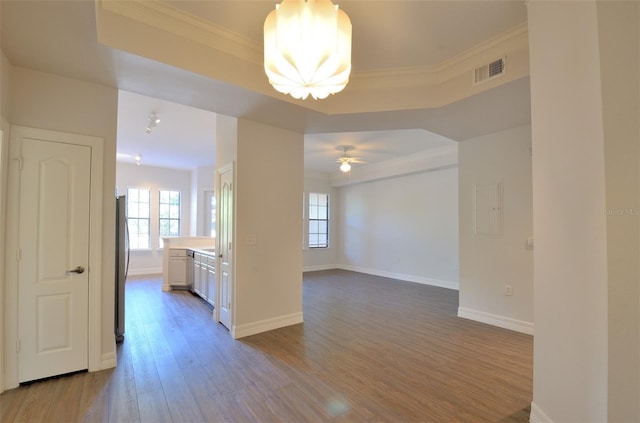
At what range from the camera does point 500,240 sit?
420cm

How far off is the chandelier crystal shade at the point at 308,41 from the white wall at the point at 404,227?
5485 mm

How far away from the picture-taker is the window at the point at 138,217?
8117mm

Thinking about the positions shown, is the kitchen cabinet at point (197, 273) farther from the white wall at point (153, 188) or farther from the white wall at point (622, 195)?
the white wall at point (622, 195)

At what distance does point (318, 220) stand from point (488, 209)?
5.59 meters

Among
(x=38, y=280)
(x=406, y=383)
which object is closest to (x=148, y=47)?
(x=38, y=280)

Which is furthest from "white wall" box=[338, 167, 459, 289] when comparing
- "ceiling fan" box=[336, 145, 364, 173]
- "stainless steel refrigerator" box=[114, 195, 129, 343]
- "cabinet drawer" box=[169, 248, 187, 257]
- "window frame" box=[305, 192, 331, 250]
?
"stainless steel refrigerator" box=[114, 195, 129, 343]

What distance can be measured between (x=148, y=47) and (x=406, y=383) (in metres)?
3.63

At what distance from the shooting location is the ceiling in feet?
7.07

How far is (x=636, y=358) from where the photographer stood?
1.40 m

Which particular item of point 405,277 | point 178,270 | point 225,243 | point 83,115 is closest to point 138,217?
point 178,270

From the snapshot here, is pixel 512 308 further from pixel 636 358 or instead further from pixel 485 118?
pixel 636 358

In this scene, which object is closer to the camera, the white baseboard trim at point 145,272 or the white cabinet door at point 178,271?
the white cabinet door at point 178,271

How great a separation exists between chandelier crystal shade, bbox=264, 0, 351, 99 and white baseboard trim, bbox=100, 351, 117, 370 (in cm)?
310

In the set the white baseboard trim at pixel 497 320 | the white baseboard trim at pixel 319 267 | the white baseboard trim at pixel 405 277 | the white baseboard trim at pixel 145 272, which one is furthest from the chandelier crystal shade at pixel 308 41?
the white baseboard trim at pixel 145 272
